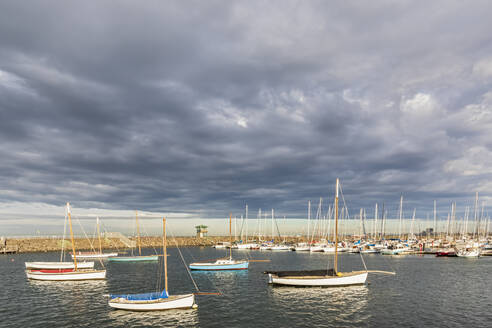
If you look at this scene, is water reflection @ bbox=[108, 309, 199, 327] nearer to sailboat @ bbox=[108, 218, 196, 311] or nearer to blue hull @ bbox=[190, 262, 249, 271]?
sailboat @ bbox=[108, 218, 196, 311]

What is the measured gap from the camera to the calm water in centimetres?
3538

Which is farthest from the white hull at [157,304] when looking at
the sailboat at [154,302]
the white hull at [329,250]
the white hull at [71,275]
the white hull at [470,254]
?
the white hull at [470,254]

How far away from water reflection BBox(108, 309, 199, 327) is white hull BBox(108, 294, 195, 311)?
0.54 m

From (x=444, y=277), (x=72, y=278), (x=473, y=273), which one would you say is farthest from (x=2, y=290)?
(x=473, y=273)

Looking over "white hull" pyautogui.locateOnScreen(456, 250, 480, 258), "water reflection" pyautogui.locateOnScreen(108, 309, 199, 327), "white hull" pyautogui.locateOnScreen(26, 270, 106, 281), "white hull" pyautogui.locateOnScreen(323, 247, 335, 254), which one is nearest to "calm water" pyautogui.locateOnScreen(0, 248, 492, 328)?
"water reflection" pyautogui.locateOnScreen(108, 309, 199, 327)

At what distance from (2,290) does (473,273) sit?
100227 mm

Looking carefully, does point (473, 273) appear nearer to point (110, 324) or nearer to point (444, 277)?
point (444, 277)

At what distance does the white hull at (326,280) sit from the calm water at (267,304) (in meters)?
1.01

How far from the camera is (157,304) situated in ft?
124

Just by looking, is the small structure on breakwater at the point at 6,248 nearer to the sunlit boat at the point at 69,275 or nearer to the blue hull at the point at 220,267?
the sunlit boat at the point at 69,275

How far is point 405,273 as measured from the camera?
70.8 m

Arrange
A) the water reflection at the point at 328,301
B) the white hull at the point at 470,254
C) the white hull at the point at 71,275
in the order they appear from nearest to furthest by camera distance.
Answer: the water reflection at the point at 328,301, the white hull at the point at 71,275, the white hull at the point at 470,254

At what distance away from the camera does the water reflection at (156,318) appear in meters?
34.4

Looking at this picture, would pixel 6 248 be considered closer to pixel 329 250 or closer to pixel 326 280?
pixel 329 250
